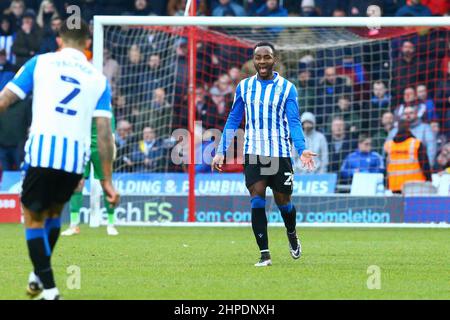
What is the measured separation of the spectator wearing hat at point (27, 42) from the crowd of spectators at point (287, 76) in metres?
0.02

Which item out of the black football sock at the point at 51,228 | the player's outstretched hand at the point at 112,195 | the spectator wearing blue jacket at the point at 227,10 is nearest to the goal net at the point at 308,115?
the spectator wearing blue jacket at the point at 227,10

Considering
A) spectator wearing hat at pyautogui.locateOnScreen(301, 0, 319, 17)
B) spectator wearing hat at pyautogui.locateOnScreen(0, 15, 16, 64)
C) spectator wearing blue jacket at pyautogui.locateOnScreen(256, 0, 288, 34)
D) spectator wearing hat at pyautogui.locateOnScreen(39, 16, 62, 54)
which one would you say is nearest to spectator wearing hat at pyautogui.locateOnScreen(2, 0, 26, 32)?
spectator wearing hat at pyautogui.locateOnScreen(0, 15, 16, 64)

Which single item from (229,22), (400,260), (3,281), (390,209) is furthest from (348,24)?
(3,281)

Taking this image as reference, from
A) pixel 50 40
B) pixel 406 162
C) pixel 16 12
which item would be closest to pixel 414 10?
pixel 406 162

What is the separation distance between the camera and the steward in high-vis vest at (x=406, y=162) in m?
19.1

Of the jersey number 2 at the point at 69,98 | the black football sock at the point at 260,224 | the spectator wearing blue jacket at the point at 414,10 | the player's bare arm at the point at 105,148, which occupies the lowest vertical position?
the black football sock at the point at 260,224

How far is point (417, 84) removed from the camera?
2036 cm

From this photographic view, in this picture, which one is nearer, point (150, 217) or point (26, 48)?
point (150, 217)

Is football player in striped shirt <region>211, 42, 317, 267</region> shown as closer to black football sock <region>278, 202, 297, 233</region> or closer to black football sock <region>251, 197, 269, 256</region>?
black football sock <region>251, 197, 269, 256</region>

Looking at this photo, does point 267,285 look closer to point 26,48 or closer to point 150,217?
point 150,217

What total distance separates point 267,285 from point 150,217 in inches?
373

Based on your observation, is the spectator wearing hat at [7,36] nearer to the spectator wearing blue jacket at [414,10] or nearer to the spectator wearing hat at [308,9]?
the spectator wearing hat at [308,9]

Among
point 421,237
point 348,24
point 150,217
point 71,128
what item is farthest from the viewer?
point 150,217

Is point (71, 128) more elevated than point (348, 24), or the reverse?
point (348, 24)
